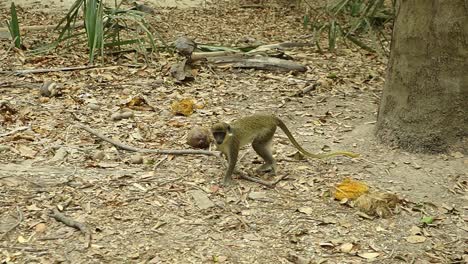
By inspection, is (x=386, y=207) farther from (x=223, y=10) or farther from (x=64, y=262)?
(x=223, y=10)

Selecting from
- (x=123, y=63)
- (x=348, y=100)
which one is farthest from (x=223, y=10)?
(x=348, y=100)

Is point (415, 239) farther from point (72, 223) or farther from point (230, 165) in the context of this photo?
point (72, 223)

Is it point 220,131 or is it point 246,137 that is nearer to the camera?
point 220,131

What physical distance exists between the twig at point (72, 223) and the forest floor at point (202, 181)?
3 cm

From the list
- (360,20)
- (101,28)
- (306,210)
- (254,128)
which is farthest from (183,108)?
(360,20)

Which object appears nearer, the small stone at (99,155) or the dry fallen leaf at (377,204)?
the dry fallen leaf at (377,204)

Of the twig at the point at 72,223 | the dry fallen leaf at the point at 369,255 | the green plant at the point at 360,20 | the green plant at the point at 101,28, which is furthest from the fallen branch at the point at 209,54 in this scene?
the dry fallen leaf at the point at 369,255

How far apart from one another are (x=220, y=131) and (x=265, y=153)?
0.50 m

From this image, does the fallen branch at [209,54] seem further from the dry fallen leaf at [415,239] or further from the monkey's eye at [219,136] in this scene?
the dry fallen leaf at [415,239]

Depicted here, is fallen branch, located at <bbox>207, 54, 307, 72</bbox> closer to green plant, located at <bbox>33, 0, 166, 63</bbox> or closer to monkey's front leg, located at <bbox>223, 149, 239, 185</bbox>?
green plant, located at <bbox>33, 0, 166, 63</bbox>

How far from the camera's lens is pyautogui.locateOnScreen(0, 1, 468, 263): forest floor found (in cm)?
391

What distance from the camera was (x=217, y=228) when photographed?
412 cm

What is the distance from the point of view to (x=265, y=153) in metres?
4.85

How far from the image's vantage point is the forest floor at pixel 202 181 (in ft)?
12.8
